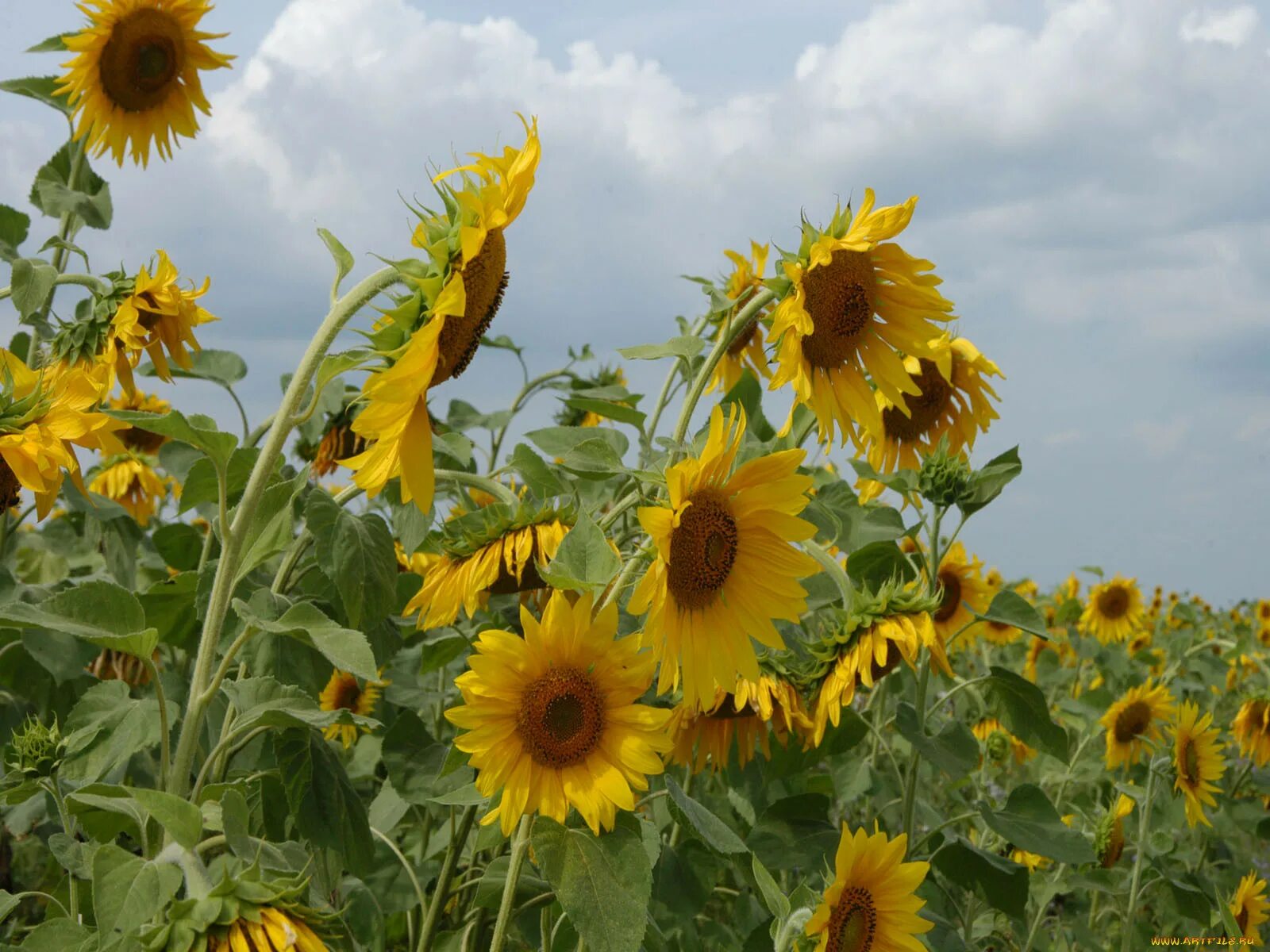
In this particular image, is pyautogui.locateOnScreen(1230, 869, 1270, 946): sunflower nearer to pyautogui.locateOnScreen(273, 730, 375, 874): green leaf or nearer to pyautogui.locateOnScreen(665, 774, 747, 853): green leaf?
pyautogui.locateOnScreen(665, 774, 747, 853): green leaf

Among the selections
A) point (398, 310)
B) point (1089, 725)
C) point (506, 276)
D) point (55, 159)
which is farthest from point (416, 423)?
point (1089, 725)

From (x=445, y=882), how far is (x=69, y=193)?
2.01 m

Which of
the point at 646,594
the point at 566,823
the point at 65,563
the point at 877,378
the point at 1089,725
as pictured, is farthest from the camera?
the point at 1089,725

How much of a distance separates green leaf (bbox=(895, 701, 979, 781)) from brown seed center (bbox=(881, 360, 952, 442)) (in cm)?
74

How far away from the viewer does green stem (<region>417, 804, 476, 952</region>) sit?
6.02ft

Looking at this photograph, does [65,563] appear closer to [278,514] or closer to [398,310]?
[278,514]

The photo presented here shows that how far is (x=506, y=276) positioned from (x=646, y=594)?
1.44 feet

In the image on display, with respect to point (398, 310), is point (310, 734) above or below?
below

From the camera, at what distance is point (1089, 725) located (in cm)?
422

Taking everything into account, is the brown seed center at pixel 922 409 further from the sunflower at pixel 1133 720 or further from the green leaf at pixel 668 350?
the sunflower at pixel 1133 720

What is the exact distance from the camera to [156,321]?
2564 mm

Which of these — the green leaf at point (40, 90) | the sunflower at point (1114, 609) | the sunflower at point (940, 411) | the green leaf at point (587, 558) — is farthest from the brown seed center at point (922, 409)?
the sunflower at point (1114, 609)

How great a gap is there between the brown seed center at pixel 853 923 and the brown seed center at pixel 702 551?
0.60 meters

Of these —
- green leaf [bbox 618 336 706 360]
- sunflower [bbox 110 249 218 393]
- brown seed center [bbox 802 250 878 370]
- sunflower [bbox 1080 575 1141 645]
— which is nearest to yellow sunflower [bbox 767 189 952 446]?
brown seed center [bbox 802 250 878 370]
